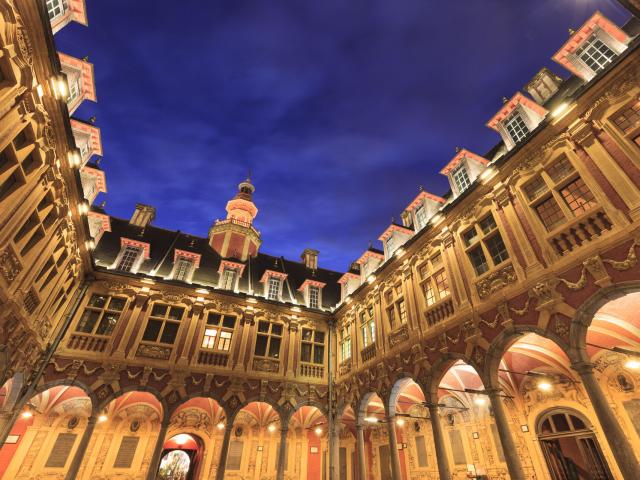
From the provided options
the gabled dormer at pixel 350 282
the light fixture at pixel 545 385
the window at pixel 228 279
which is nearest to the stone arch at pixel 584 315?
the light fixture at pixel 545 385

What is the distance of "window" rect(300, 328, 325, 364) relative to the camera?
53.5 feet

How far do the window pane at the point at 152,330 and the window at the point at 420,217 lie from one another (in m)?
12.6

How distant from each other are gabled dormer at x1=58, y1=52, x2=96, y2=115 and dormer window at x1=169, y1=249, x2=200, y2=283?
8.48 m

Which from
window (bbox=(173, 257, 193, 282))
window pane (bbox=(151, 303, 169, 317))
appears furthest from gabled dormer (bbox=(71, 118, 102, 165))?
window pane (bbox=(151, 303, 169, 317))

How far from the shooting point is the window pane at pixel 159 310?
1484 cm

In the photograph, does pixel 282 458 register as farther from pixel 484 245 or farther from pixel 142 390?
pixel 484 245

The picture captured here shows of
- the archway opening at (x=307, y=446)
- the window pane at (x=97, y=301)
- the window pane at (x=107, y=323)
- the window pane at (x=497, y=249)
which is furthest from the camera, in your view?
the archway opening at (x=307, y=446)

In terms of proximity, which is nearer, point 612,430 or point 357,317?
point 612,430

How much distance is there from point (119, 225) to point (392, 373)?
17.4 metres

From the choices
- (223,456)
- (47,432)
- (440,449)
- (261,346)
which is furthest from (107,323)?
(440,449)

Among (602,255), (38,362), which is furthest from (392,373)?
(38,362)

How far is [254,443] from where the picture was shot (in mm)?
16609

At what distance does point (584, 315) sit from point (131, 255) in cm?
1800

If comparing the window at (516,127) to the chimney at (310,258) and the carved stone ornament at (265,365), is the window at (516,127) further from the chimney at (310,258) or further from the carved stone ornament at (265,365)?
the chimney at (310,258)
